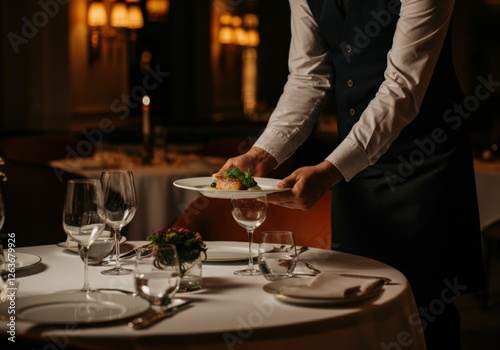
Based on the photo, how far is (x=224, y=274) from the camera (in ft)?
6.29

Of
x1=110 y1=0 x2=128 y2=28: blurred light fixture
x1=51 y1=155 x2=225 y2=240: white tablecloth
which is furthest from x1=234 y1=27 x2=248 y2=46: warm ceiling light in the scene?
x1=51 y1=155 x2=225 y2=240: white tablecloth

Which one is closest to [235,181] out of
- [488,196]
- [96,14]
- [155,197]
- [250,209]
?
[250,209]

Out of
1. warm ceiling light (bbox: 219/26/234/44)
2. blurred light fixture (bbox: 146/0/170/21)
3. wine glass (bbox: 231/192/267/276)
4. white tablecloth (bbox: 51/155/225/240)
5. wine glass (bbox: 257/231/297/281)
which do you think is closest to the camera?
wine glass (bbox: 257/231/297/281)

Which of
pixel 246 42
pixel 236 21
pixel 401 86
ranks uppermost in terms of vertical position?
pixel 236 21

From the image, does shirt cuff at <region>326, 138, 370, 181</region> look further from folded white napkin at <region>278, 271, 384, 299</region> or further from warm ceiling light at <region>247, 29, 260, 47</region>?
warm ceiling light at <region>247, 29, 260, 47</region>

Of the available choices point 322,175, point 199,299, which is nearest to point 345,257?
point 322,175

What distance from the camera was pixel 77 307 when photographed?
60.4 inches

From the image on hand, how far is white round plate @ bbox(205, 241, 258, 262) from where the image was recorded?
2.04 meters

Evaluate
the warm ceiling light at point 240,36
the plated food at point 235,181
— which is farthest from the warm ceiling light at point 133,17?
the plated food at point 235,181

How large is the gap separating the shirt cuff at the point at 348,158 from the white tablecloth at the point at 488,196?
2.40 m

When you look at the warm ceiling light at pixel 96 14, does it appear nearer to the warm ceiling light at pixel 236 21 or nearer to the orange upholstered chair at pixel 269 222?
the warm ceiling light at pixel 236 21

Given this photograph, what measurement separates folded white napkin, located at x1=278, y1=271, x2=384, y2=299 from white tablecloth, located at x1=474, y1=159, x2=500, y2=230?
293 centimetres

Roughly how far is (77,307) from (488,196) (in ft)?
11.0

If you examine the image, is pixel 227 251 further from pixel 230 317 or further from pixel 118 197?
pixel 230 317
